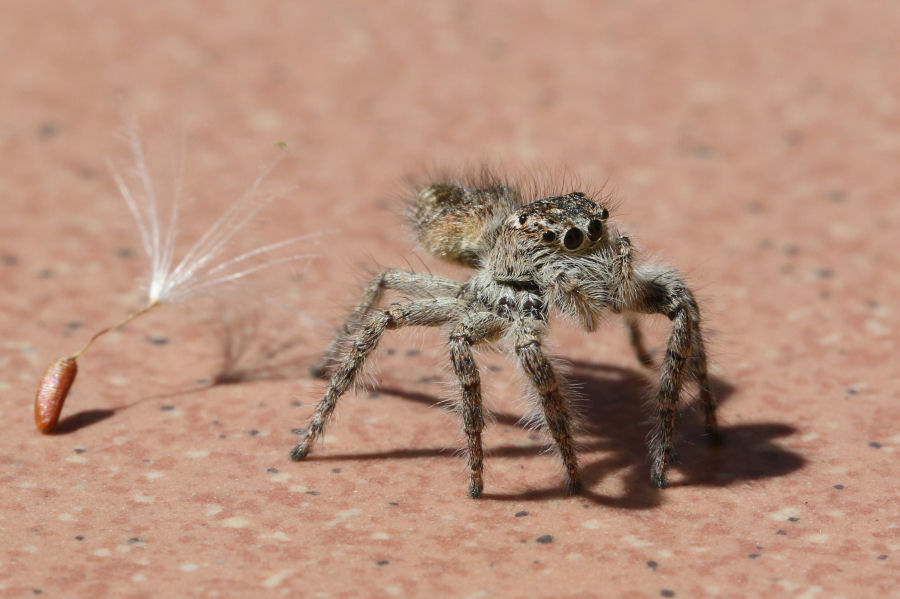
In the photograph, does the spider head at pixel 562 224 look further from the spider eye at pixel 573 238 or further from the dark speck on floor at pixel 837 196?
the dark speck on floor at pixel 837 196

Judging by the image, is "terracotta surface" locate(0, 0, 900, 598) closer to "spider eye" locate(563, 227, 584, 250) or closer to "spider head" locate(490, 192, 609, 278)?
"spider head" locate(490, 192, 609, 278)

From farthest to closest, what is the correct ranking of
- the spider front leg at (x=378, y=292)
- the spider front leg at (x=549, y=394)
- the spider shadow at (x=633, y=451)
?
the spider front leg at (x=378, y=292) < the spider shadow at (x=633, y=451) < the spider front leg at (x=549, y=394)

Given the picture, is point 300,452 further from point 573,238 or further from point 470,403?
point 573,238

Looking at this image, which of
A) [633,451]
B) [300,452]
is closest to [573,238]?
[633,451]

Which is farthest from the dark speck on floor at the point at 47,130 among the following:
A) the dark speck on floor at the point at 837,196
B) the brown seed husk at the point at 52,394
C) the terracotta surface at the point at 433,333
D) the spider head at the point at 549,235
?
the dark speck on floor at the point at 837,196

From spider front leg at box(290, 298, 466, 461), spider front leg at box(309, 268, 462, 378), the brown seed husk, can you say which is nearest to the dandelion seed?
the brown seed husk

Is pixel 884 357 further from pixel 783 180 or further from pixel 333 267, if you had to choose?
pixel 333 267

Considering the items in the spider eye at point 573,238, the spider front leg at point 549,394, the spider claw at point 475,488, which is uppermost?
the spider eye at point 573,238
